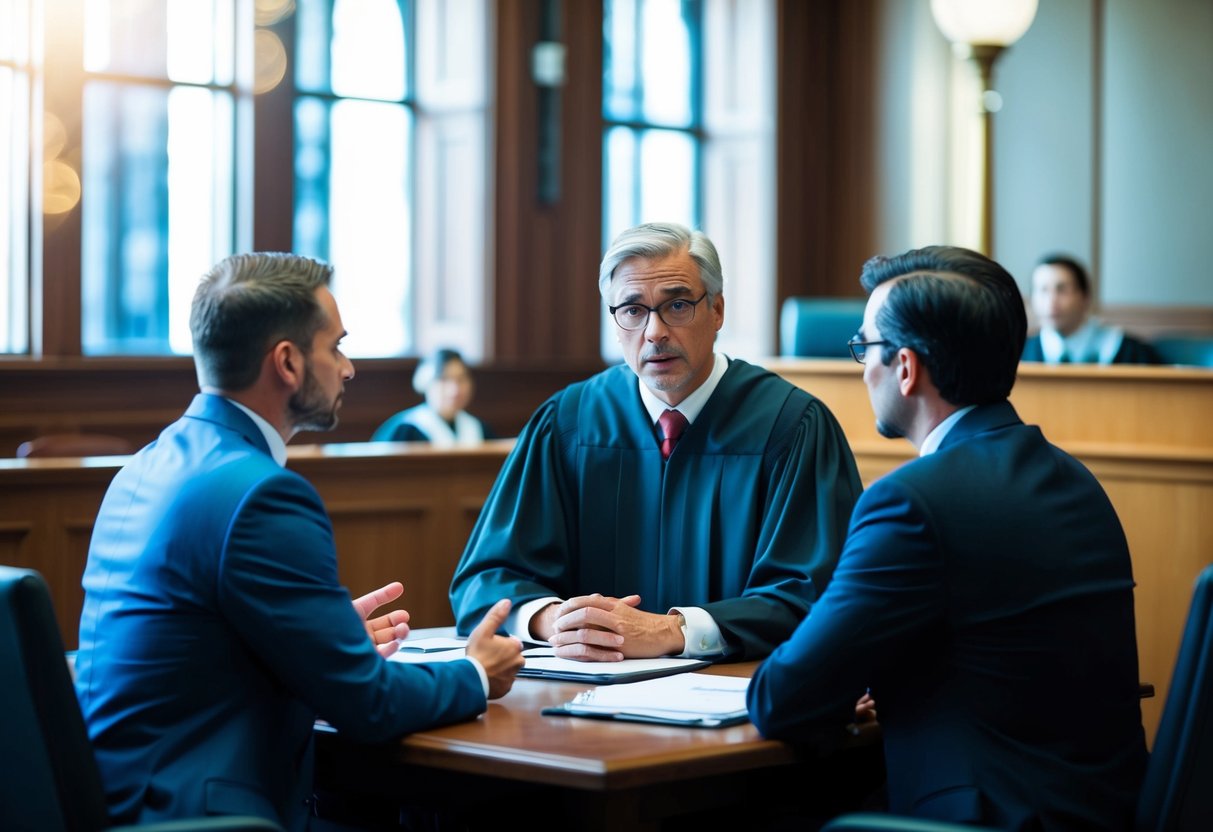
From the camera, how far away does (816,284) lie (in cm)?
1038

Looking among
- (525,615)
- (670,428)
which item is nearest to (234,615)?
(525,615)

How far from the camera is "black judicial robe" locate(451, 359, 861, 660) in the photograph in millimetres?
2922

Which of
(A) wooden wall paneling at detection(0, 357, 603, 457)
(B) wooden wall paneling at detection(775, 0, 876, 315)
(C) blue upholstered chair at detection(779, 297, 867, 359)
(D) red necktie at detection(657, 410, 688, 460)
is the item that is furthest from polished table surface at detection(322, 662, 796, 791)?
(B) wooden wall paneling at detection(775, 0, 876, 315)

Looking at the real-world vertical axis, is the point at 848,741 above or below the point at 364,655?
below

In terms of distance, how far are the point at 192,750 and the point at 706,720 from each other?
73cm

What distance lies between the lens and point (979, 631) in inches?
83.7

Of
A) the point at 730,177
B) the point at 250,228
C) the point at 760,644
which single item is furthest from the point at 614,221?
the point at 760,644

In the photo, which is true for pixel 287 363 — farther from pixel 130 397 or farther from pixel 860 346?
A: pixel 130 397

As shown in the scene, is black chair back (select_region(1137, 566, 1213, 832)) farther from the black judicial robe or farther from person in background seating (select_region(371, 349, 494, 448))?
person in background seating (select_region(371, 349, 494, 448))

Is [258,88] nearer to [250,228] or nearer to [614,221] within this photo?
[250,228]

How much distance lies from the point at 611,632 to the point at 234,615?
0.76 m

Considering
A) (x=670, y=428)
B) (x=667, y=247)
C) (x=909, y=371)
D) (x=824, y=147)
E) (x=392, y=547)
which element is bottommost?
(x=392, y=547)

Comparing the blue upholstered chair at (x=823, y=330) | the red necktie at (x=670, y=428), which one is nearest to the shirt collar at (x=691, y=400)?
the red necktie at (x=670, y=428)

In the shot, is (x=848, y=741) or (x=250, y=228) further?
(x=250, y=228)
